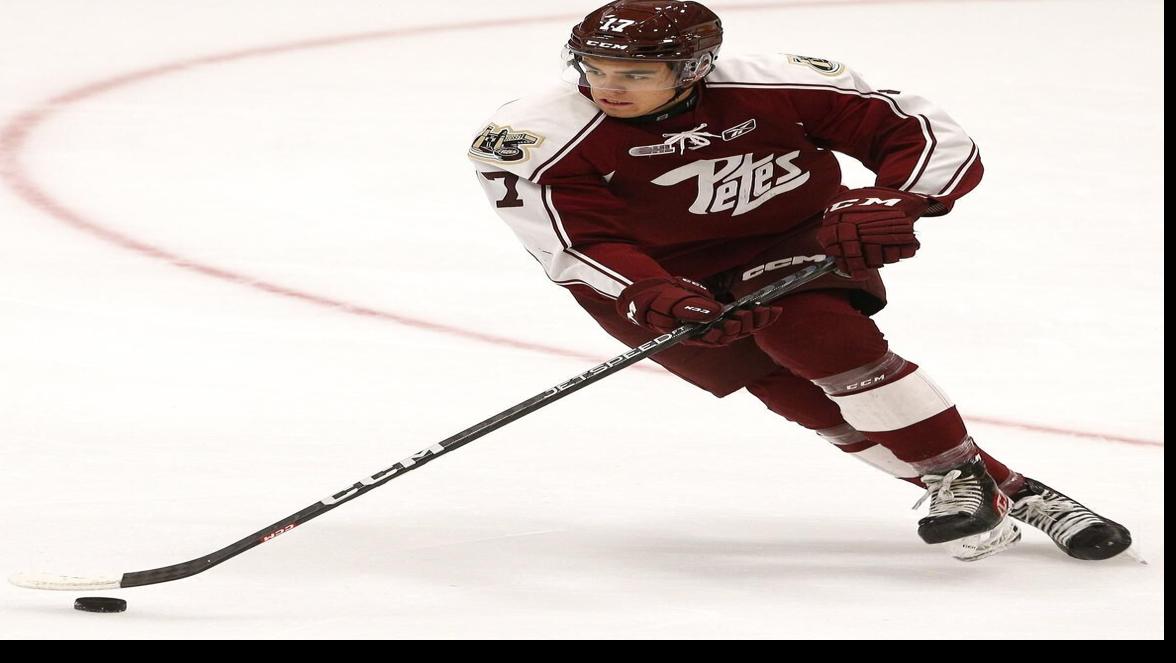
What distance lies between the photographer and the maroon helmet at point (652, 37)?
114 inches

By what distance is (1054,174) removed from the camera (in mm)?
5816

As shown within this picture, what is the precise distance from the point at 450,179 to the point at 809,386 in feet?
9.27

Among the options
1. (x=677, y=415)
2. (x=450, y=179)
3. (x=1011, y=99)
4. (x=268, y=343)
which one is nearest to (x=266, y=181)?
(x=450, y=179)

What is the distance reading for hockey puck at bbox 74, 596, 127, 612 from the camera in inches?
105

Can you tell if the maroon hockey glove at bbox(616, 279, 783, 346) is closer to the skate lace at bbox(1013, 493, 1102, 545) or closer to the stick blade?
the skate lace at bbox(1013, 493, 1102, 545)

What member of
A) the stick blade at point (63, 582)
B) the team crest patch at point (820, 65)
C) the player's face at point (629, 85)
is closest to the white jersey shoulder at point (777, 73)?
the team crest patch at point (820, 65)

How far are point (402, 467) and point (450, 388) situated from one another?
113cm

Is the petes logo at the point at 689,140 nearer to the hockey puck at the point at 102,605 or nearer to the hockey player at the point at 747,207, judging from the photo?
the hockey player at the point at 747,207

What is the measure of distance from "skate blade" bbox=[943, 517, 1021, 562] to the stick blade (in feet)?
4.28

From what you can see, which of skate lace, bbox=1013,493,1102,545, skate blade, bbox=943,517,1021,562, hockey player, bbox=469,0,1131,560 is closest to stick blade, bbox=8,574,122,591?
hockey player, bbox=469,0,1131,560

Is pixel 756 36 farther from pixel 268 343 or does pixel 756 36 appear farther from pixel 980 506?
pixel 980 506

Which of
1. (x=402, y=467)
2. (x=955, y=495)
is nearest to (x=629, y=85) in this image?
(x=402, y=467)

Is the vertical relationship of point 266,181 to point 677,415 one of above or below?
above

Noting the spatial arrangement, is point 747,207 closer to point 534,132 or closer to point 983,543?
point 534,132
